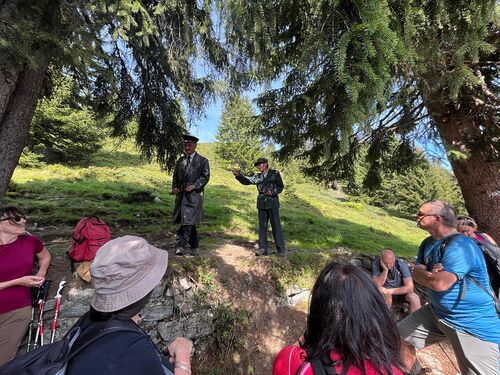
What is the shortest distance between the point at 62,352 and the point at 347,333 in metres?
1.23

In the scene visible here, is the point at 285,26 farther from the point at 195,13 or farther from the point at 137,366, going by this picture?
the point at 137,366

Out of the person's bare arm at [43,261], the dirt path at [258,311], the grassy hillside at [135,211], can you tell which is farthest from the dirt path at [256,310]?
the grassy hillside at [135,211]

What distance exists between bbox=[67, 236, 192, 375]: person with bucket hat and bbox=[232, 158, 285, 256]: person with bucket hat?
3.98 meters

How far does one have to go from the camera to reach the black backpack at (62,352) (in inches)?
45.5

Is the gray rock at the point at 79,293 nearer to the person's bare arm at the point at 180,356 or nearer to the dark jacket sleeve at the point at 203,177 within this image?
the dark jacket sleeve at the point at 203,177

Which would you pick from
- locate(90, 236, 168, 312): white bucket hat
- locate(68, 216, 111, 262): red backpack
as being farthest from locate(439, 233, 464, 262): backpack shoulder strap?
locate(68, 216, 111, 262): red backpack

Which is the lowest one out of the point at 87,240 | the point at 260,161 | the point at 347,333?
the point at 87,240

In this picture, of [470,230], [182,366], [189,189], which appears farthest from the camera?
[189,189]

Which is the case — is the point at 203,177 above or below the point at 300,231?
above

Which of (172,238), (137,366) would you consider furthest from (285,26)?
(172,238)

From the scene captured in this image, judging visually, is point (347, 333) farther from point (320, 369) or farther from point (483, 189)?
point (483, 189)

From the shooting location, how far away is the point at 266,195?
18.2ft

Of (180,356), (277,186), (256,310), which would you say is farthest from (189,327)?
(180,356)

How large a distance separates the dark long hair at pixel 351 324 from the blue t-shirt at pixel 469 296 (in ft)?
5.04
